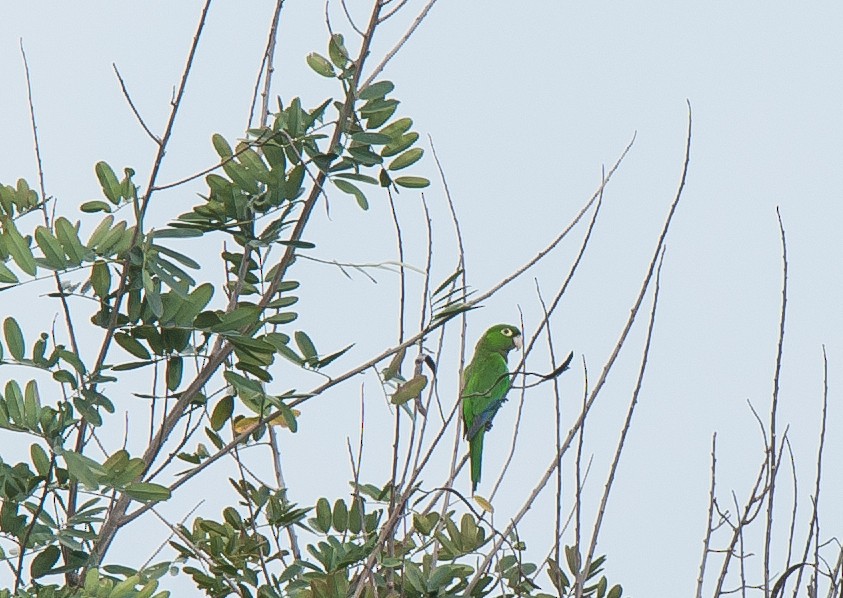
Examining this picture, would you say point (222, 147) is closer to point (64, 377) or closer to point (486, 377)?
point (64, 377)

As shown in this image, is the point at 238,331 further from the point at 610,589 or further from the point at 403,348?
the point at 610,589

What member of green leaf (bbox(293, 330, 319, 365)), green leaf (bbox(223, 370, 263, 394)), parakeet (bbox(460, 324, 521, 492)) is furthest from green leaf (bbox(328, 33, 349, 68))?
parakeet (bbox(460, 324, 521, 492))

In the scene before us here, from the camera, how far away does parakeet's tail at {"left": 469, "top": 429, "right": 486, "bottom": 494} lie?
432 centimetres

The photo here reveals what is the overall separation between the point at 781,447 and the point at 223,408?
1201mm

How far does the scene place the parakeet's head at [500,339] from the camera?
190 inches

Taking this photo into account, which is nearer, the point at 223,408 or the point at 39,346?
the point at 39,346

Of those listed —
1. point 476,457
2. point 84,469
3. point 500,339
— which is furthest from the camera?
point 500,339

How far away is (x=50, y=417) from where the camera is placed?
1.68 m

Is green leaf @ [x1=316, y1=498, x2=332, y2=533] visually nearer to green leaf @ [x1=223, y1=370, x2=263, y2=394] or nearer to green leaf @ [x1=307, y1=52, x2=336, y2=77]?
→ green leaf @ [x1=223, y1=370, x2=263, y2=394]

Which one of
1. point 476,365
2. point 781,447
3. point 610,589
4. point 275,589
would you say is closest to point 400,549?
point 275,589

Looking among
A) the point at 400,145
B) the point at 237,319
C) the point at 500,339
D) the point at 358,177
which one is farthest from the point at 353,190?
the point at 500,339

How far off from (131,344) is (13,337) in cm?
Answer: 20

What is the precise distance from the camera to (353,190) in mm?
1906

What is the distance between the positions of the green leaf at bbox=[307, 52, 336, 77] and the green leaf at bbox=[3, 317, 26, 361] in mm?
771
